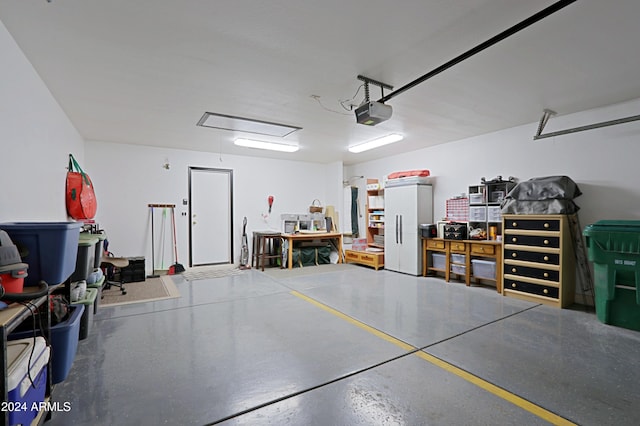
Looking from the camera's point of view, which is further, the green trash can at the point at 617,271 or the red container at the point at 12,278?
the green trash can at the point at 617,271

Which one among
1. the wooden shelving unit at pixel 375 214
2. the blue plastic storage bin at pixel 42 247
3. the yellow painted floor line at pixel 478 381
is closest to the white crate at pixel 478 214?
the wooden shelving unit at pixel 375 214

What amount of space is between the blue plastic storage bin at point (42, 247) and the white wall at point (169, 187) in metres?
4.70

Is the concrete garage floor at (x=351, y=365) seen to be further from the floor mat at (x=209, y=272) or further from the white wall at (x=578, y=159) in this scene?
the floor mat at (x=209, y=272)

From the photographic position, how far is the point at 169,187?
6.50 meters

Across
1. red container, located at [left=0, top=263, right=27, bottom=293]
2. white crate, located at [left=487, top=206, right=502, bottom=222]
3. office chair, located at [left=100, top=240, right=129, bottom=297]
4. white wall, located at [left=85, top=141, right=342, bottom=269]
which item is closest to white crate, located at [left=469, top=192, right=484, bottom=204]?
white crate, located at [left=487, top=206, right=502, bottom=222]

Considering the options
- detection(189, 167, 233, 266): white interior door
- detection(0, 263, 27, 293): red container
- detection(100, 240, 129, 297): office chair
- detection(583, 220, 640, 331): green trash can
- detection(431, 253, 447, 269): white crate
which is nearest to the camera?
detection(0, 263, 27, 293): red container

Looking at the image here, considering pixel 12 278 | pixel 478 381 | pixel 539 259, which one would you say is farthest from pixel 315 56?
pixel 539 259

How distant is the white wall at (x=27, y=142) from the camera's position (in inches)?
89.8

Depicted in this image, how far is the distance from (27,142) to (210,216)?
14.2 ft

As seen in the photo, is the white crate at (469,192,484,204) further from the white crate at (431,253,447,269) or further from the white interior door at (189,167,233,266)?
the white interior door at (189,167,233,266)

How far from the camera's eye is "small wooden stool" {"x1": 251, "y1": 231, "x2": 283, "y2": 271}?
6.79 meters

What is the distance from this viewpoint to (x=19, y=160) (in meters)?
2.53

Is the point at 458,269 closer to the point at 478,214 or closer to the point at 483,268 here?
the point at 483,268

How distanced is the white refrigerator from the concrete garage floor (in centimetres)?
200
